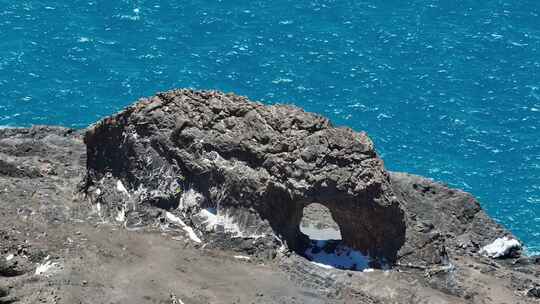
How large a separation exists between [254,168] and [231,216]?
2.97 m

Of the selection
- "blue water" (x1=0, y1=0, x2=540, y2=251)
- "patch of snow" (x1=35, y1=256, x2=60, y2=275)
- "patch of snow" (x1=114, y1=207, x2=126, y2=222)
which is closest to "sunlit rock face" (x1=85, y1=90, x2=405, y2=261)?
"patch of snow" (x1=114, y1=207, x2=126, y2=222)

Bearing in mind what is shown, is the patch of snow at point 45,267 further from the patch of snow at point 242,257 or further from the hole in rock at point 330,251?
the hole in rock at point 330,251

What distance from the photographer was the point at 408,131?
264 feet

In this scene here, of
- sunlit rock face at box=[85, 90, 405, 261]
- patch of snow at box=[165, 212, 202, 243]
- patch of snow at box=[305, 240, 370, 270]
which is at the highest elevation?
sunlit rock face at box=[85, 90, 405, 261]

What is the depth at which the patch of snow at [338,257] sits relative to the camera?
5438cm

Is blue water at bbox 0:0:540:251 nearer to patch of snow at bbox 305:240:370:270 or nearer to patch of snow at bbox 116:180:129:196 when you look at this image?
patch of snow at bbox 116:180:129:196

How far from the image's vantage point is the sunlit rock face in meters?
53.9

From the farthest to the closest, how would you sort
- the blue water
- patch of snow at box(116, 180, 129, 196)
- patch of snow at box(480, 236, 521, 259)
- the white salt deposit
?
1. the blue water
2. patch of snow at box(480, 236, 521, 259)
3. patch of snow at box(116, 180, 129, 196)
4. the white salt deposit

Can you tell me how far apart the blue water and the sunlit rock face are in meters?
23.5

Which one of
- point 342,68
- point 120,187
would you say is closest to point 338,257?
point 120,187

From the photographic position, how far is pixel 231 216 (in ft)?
179

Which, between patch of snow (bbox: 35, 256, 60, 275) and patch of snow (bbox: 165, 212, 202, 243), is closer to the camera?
patch of snow (bbox: 35, 256, 60, 275)

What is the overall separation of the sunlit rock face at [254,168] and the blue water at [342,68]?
924 inches

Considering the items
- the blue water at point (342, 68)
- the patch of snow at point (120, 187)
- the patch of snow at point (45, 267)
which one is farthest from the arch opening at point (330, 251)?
the blue water at point (342, 68)
